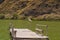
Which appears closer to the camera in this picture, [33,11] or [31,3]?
[33,11]

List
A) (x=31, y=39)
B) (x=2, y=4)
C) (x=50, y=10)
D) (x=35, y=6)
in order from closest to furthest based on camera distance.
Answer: (x=31, y=39)
(x=50, y=10)
(x=35, y=6)
(x=2, y=4)

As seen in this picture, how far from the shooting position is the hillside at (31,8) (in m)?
64.7

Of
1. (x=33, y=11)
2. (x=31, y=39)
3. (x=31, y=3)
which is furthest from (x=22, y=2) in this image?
(x=31, y=39)

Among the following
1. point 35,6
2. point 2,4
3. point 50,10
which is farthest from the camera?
point 2,4

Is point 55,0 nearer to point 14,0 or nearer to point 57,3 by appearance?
point 57,3

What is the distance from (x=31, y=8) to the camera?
6906cm

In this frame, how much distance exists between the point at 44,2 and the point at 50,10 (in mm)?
4832

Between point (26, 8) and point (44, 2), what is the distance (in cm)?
511

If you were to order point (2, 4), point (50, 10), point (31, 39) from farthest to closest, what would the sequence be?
point (2, 4) < point (50, 10) < point (31, 39)

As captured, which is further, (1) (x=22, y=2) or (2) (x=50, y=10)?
(1) (x=22, y=2)

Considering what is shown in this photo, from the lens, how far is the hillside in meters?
64.7

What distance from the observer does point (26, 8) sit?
68.6 m

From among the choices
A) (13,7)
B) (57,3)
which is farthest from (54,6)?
(13,7)

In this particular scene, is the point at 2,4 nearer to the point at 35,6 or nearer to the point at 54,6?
the point at 35,6
